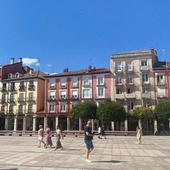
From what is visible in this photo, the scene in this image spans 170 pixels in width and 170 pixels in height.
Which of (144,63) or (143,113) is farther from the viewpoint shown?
(144,63)

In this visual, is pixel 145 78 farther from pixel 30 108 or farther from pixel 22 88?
pixel 22 88

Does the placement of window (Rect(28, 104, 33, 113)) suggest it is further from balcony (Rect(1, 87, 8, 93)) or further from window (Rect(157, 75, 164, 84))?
window (Rect(157, 75, 164, 84))

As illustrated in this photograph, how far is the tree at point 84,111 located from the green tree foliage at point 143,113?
8.27 metres

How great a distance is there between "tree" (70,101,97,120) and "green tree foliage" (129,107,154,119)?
27.1 feet

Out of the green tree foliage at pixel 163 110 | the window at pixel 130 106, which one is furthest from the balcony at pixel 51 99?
the green tree foliage at pixel 163 110

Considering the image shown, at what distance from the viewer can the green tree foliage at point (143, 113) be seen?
A: 194 ft

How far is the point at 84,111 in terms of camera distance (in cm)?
6081

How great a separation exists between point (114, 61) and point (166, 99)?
14.1 meters

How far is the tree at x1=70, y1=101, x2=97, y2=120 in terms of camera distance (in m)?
60.9

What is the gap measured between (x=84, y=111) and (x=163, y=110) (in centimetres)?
1506

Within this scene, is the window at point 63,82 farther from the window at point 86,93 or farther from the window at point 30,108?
the window at point 30,108

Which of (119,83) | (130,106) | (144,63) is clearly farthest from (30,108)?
(144,63)

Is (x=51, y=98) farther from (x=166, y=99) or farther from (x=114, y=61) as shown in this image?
(x=166, y=99)

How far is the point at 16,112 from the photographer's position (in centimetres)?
7331
